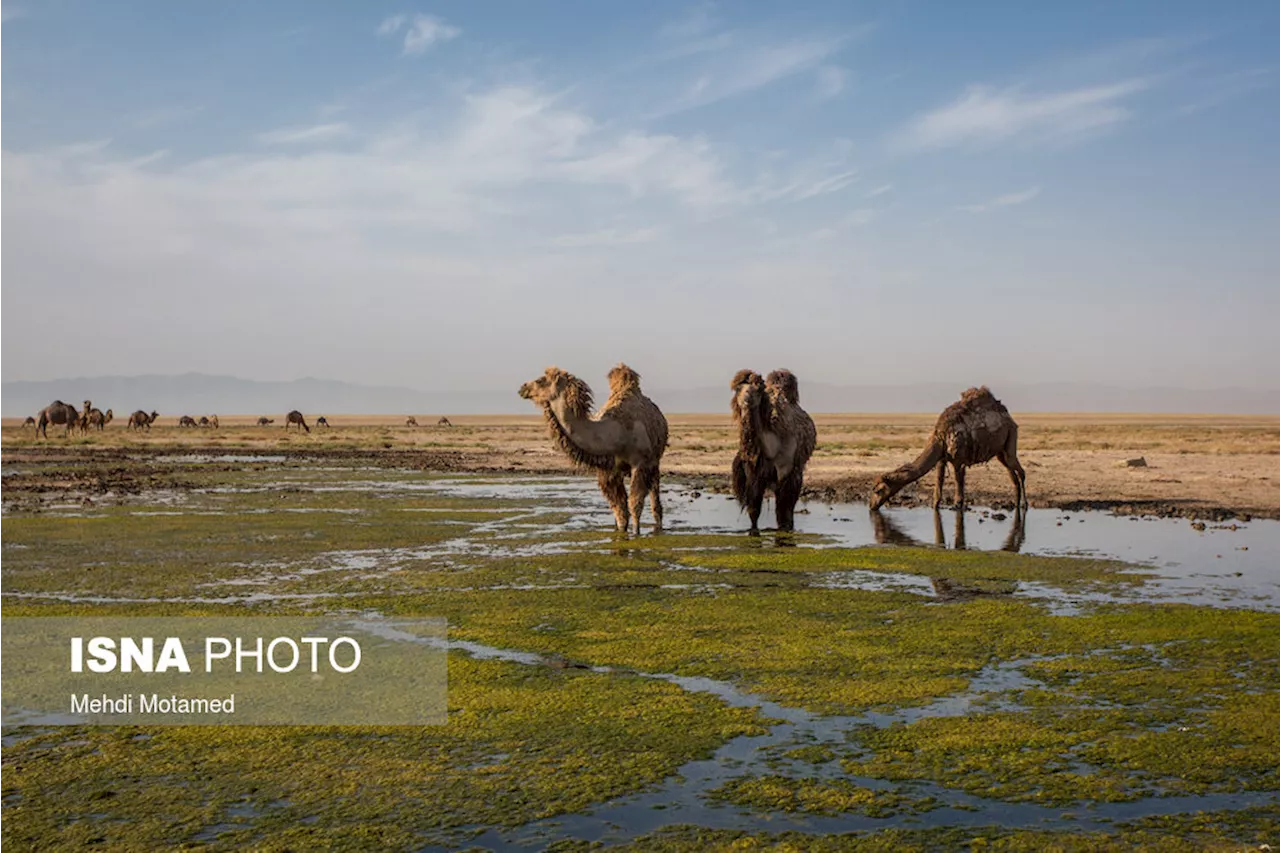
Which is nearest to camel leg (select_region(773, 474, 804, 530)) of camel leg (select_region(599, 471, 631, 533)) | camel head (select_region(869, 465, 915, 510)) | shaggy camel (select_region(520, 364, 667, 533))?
shaggy camel (select_region(520, 364, 667, 533))

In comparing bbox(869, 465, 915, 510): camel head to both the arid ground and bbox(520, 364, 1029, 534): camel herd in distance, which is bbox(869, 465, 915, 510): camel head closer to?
the arid ground

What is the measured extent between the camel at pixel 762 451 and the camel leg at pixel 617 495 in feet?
7.36

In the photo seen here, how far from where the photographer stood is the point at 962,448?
2414 centimetres

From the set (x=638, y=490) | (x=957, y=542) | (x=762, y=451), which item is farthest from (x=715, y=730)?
(x=762, y=451)

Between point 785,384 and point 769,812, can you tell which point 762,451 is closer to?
point 785,384

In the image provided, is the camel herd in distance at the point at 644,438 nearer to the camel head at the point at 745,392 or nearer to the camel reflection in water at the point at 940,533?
the camel head at the point at 745,392

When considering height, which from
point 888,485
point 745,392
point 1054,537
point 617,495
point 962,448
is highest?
point 745,392

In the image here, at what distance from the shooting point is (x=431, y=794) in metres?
6.22

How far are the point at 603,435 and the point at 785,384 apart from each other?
449 cm

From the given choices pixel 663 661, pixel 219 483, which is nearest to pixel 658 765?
pixel 663 661

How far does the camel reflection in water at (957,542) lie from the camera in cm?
1309

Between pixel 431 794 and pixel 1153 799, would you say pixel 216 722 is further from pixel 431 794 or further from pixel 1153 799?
pixel 1153 799

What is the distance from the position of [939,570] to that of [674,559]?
3983mm

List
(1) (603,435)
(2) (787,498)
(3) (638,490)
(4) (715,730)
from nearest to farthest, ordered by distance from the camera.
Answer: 1. (4) (715,730)
2. (3) (638,490)
3. (1) (603,435)
4. (2) (787,498)
